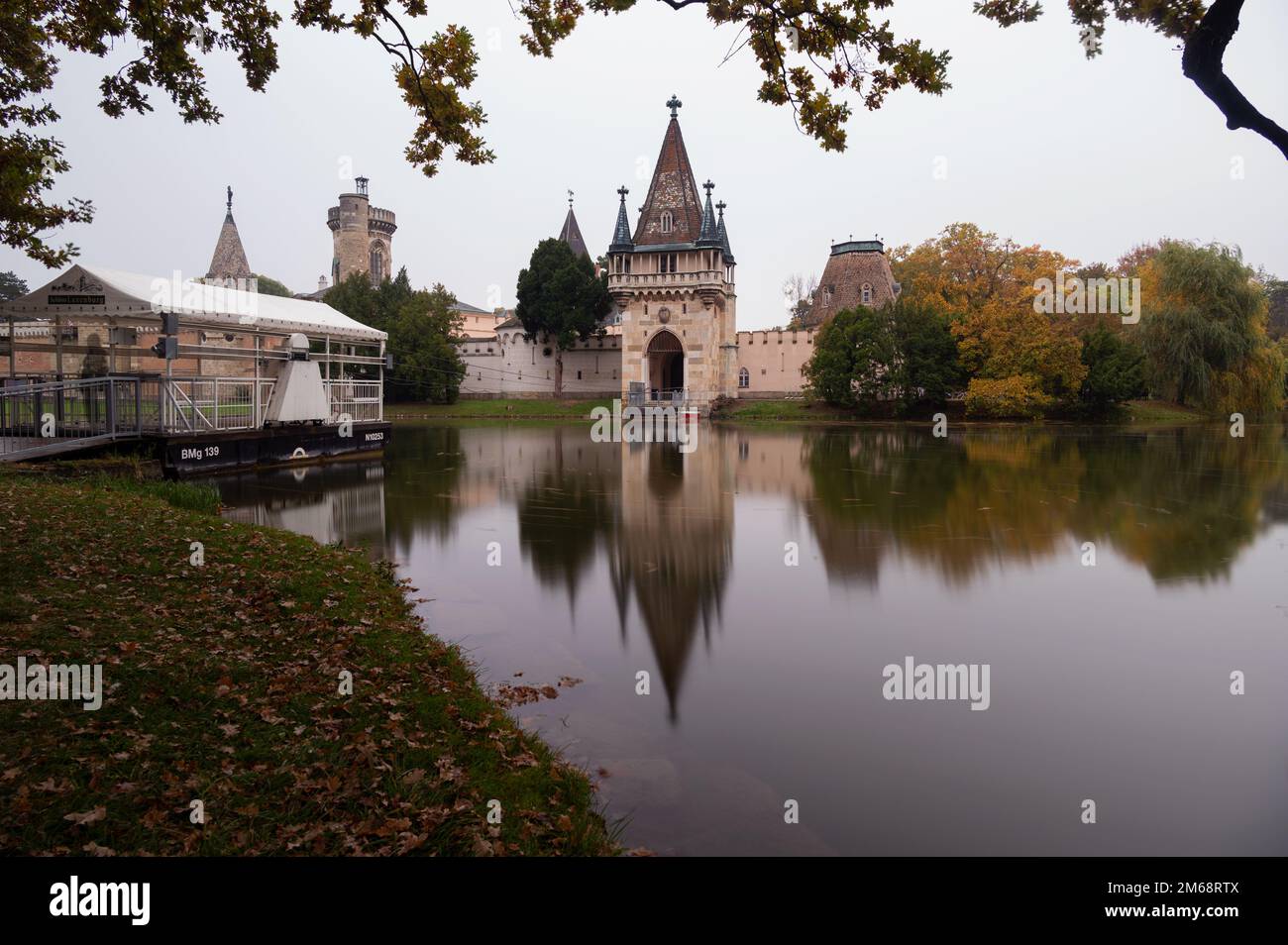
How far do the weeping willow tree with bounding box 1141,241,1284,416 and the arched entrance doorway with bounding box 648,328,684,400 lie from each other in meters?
26.4

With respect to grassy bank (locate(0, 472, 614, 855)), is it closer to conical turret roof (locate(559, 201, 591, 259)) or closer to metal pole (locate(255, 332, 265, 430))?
metal pole (locate(255, 332, 265, 430))

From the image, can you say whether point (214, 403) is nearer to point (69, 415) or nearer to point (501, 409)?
point (69, 415)

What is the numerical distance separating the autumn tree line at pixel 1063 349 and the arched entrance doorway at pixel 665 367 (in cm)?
1021

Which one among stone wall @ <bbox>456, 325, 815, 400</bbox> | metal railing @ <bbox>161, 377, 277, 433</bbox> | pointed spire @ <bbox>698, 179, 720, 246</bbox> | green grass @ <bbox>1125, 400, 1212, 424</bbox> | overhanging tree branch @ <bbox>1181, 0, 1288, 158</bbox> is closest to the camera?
overhanging tree branch @ <bbox>1181, 0, 1288, 158</bbox>

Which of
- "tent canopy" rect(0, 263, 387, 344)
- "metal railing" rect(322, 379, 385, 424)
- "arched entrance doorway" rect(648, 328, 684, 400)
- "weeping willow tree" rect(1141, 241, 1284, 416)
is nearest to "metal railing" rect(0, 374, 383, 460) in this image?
"tent canopy" rect(0, 263, 387, 344)

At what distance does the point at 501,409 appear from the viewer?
175 feet

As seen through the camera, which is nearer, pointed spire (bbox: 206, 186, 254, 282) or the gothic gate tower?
the gothic gate tower

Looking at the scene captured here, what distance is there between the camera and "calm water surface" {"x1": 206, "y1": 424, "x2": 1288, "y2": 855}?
4.69m

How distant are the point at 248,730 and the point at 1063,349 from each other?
44.7 metres

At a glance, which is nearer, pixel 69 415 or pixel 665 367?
pixel 69 415

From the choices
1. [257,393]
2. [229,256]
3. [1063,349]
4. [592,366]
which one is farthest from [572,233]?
[257,393]
